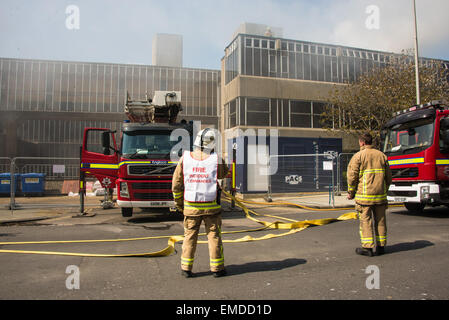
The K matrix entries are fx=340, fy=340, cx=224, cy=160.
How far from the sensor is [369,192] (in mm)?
4953

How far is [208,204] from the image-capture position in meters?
4.05

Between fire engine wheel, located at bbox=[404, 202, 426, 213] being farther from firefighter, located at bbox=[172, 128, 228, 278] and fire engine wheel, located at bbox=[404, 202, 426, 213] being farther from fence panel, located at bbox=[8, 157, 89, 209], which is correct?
fence panel, located at bbox=[8, 157, 89, 209]

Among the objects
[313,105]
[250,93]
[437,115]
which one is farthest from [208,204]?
[313,105]

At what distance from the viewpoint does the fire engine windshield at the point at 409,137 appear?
8.38 metres

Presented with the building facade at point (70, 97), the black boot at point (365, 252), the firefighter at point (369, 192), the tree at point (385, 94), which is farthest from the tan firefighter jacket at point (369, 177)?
the building facade at point (70, 97)

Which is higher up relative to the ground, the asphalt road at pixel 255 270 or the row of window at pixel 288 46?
the row of window at pixel 288 46

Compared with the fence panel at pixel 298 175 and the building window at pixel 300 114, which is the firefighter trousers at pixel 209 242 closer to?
the fence panel at pixel 298 175

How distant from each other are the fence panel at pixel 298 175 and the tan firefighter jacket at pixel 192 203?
11071 millimetres

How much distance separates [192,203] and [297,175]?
12190 millimetres

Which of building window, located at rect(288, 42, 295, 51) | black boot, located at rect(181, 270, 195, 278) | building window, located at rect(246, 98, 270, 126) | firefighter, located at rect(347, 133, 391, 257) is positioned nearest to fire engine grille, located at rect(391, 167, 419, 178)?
firefighter, located at rect(347, 133, 391, 257)

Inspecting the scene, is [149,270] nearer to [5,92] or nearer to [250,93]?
[250,93]

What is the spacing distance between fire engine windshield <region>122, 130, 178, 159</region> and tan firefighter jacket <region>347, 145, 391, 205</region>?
4.81 m

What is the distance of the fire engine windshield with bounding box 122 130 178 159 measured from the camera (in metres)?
8.48

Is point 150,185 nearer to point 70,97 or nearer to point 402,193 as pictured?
point 402,193
